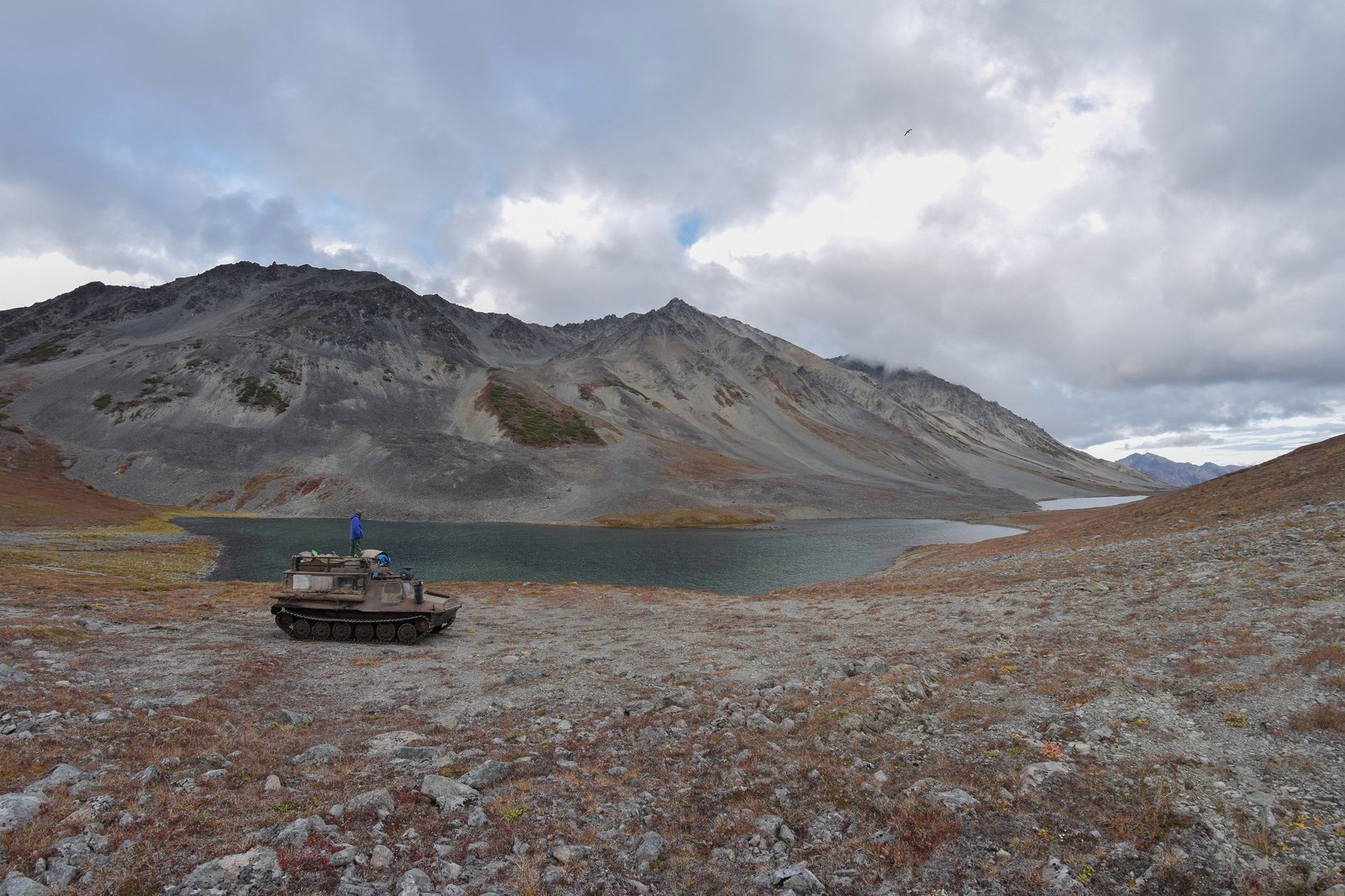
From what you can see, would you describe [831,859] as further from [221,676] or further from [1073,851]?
[221,676]

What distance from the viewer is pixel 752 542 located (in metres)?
85.0

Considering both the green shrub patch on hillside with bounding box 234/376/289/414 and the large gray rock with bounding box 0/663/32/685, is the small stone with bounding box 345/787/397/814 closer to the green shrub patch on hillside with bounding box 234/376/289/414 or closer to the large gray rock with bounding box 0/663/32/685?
the large gray rock with bounding box 0/663/32/685

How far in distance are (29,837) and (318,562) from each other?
19.6 m

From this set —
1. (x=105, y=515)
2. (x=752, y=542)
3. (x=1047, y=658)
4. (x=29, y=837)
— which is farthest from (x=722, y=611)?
(x=105, y=515)

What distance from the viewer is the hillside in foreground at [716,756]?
7.12 meters

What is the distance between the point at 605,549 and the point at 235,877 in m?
70.1

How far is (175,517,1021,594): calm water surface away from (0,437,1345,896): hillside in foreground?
34643 millimetres

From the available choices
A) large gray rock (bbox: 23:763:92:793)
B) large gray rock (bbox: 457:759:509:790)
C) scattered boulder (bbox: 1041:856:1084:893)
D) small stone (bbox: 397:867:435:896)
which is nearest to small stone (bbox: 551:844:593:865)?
small stone (bbox: 397:867:435:896)

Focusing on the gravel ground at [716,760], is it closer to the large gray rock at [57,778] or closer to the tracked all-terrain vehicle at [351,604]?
the large gray rock at [57,778]

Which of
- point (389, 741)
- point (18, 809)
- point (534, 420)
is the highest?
point (534, 420)

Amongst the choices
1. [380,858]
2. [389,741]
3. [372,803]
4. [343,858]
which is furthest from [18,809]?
[389,741]

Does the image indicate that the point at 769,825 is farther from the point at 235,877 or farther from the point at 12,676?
the point at 12,676

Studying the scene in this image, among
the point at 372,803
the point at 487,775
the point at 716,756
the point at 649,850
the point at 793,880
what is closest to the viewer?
the point at 793,880

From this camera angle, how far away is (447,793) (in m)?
9.23
